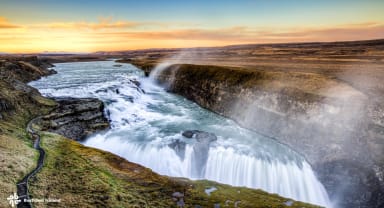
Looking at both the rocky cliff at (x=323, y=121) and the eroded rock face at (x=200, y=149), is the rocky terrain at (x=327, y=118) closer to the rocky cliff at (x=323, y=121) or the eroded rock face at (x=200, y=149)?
the rocky cliff at (x=323, y=121)

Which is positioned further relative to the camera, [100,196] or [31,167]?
[31,167]

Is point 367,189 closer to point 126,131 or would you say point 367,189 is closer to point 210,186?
point 210,186

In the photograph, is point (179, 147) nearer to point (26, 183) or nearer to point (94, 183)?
point (94, 183)

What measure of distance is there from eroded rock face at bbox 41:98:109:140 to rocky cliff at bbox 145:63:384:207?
1730 cm

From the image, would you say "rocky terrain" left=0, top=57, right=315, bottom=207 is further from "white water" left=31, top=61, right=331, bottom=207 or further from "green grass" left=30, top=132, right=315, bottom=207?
"white water" left=31, top=61, right=331, bottom=207

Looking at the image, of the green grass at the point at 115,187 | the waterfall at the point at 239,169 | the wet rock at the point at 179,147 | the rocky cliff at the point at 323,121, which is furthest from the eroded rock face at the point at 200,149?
the rocky cliff at the point at 323,121

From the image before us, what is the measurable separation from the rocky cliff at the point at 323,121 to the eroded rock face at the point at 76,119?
17.3 meters

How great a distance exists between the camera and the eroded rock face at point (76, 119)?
23425mm

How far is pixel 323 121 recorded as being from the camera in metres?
21.9

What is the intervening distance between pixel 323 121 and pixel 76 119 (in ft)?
84.7

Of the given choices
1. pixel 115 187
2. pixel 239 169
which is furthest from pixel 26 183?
pixel 239 169

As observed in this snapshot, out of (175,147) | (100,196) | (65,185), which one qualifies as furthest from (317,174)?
(65,185)

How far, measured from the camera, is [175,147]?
876 inches

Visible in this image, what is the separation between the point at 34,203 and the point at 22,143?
817 centimetres
